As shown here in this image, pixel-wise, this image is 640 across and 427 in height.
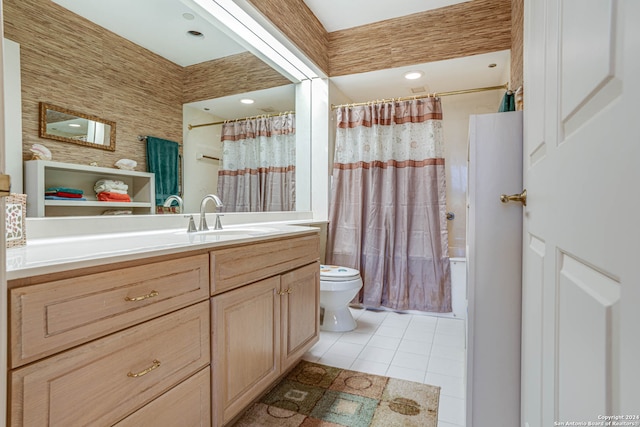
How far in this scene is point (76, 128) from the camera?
124 centimetres

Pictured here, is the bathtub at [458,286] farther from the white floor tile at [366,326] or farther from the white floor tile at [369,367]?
the white floor tile at [369,367]

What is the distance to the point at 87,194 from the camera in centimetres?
130

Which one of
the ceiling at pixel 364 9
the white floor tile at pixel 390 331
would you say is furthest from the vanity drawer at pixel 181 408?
the ceiling at pixel 364 9

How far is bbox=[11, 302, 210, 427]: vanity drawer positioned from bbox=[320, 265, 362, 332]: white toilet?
1.26 metres

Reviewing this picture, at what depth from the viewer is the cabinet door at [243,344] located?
1153mm

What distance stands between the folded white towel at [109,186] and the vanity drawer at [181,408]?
88 cm

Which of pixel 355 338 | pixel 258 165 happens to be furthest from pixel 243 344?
pixel 258 165

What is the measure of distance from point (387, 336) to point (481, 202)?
149 centimetres

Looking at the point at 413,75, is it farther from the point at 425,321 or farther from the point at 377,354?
the point at 377,354

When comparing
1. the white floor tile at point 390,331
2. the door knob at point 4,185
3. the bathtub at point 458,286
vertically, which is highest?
the door knob at point 4,185

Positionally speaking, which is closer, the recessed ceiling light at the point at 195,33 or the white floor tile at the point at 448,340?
the recessed ceiling light at the point at 195,33

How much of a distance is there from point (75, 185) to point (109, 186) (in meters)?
0.13

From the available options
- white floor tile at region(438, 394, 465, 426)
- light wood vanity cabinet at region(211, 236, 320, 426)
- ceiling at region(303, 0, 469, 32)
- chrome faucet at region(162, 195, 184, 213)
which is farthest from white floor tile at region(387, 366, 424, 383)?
ceiling at region(303, 0, 469, 32)

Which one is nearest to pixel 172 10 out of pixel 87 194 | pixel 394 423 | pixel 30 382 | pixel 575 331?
pixel 87 194
